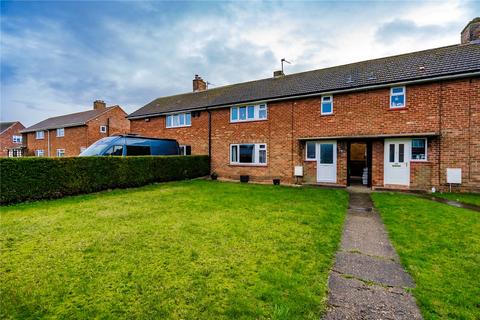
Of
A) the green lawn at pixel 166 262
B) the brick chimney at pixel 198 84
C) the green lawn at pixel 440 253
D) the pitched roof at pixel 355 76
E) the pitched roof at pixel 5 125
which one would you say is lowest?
the green lawn at pixel 440 253

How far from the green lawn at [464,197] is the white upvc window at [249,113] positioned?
31.1ft

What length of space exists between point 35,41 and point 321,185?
556 inches

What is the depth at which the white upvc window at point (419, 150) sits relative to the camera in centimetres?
1086

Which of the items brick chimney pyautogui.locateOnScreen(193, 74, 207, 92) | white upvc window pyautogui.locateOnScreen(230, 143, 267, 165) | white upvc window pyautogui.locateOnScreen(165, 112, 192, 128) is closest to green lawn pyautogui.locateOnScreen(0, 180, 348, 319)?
white upvc window pyautogui.locateOnScreen(230, 143, 267, 165)

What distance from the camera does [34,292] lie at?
2957 mm

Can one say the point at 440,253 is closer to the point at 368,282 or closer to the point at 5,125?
the point at 368,282

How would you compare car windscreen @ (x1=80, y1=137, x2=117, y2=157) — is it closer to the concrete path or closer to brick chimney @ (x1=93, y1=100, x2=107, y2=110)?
the concrete path

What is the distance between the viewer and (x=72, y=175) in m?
9.68

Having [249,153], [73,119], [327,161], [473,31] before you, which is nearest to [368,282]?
[327,161]

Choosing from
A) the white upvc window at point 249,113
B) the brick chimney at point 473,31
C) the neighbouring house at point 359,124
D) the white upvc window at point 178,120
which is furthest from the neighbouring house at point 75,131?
the brick chimney at point 473,31

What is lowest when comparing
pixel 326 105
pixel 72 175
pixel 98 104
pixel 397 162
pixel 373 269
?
pixel 373 269

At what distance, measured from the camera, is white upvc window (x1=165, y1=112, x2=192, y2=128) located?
18.8m

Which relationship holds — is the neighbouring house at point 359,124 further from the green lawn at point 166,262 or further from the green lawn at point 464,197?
the green lawn at point 166,262

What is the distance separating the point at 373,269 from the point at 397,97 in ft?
34.5
